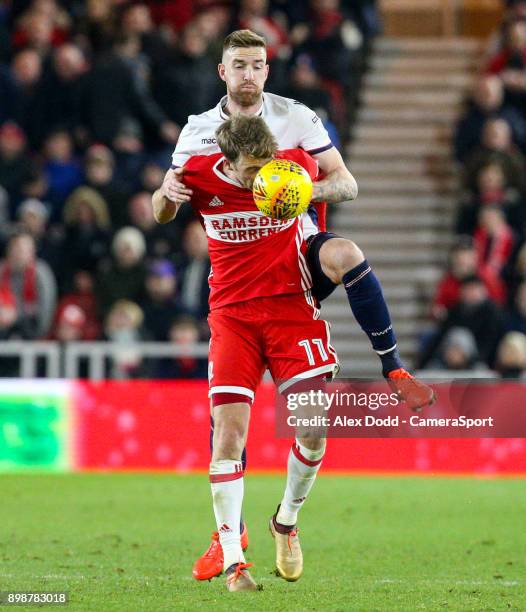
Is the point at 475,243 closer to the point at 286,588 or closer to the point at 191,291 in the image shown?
the point at 191,291

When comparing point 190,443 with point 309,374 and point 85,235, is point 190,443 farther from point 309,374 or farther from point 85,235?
point 309,374

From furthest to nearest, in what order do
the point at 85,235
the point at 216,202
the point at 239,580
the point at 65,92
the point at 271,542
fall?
1. the point at 65,92
2. the point at 85,235
3. the point at 271,542
4. the point at 216,202
5. the point at 239,580

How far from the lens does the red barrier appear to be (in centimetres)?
1523

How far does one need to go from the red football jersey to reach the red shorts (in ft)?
0.21

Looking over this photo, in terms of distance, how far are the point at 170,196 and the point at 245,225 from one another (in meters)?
0.43

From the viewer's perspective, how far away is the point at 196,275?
16.3m

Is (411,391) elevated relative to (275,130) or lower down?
lower down

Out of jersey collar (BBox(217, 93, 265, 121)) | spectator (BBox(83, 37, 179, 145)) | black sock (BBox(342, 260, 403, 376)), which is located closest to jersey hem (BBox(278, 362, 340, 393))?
black sock (BBox(342, 260, 403, 376))

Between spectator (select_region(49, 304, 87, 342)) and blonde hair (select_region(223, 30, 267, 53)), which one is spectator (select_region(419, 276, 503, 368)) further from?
blonde hair (select_region(223, 30, 267, 53))

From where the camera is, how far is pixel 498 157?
17.4 m

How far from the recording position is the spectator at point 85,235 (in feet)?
55.3

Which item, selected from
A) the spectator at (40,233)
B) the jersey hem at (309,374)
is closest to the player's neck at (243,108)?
the jersey hem at (309,374)

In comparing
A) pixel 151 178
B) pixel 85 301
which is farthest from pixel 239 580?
pixel 151 178

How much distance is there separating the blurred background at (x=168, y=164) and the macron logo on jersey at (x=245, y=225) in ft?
23.5
